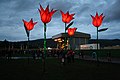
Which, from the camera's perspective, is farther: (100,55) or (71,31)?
(100,55)

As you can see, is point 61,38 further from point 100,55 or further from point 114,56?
point 114,56

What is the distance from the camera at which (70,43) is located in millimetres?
94688

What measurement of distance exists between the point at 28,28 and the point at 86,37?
76.8 metres

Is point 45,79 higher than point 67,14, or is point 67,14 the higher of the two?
point 67,14

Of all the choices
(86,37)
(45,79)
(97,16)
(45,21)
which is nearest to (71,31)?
(97,16)

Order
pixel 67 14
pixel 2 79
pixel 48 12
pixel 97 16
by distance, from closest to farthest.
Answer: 1. pixel 2 79
2. pixel 48 12
3. pixel 67 14
4. pixel 97 16

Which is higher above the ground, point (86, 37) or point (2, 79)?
point (86, 37)

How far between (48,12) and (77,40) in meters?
80.7

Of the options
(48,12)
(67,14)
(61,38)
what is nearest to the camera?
(48,12)

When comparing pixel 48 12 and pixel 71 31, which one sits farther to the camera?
pixel 71 31

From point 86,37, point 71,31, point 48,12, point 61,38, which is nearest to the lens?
point 48,12

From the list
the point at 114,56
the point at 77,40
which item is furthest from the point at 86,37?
the point at 114,56

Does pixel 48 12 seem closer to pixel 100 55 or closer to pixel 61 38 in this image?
pixel 100 55

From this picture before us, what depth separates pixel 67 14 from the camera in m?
20.7
